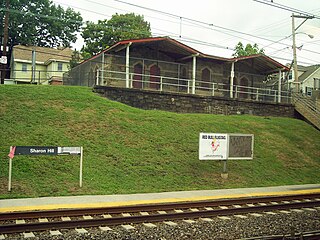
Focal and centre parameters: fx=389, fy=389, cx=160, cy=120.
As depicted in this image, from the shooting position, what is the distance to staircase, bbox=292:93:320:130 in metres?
30.8

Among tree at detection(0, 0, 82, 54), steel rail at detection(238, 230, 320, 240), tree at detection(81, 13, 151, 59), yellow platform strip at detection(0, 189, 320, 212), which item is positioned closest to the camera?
steel rail at detection(238, 230, 320, 240)

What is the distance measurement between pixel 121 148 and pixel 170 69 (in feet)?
45.7

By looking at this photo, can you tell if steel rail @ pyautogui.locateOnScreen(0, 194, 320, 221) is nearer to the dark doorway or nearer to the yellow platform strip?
the yellow platform strip

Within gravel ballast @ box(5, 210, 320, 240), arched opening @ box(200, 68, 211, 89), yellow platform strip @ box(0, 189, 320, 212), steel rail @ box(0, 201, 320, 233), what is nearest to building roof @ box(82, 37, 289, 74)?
arched opening @ box(200, 68, 211, 89)

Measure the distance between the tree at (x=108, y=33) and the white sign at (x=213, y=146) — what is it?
3531 cm

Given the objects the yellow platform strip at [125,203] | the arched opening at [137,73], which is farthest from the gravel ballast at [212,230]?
the arched opening at [137,73]

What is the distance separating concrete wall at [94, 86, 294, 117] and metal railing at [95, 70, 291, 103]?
0.79 metres

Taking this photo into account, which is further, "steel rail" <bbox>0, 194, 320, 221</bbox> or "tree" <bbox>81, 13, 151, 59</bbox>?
"tree" <bbox>81, 13, 151, 59</bbox>

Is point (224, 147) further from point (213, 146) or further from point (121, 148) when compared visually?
point (121, 148)

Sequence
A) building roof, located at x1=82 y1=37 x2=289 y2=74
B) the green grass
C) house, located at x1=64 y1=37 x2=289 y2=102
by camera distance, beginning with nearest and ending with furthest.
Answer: the green grass < house, located at x1=64 y1=37 x2=289 y2=102 < building roof, located at x1=82 y1=37 x2=289 y2=74

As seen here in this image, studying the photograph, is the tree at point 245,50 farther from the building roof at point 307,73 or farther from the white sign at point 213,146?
the white sign at point 213,146

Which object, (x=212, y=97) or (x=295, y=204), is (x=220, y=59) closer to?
(x=212, y=97)

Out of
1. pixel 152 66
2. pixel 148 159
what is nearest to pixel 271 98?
pixel 152 66

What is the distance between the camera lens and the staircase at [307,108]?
30.8m
